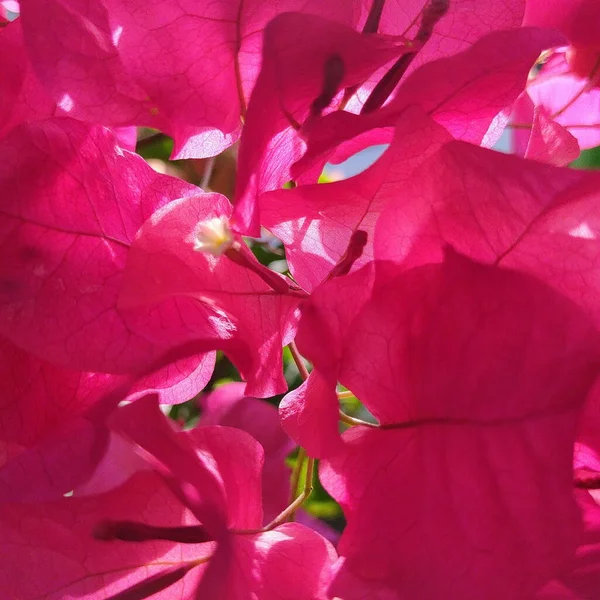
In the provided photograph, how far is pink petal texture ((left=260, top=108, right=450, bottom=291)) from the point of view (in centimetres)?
31

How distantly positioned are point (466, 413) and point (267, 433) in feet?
0.95

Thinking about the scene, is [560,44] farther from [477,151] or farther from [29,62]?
[29,62]

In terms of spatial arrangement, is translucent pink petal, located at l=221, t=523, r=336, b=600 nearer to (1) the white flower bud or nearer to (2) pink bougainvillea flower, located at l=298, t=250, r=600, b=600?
(2) pink bougainvillea flower, located at l=298, t=250, r=600, b=600

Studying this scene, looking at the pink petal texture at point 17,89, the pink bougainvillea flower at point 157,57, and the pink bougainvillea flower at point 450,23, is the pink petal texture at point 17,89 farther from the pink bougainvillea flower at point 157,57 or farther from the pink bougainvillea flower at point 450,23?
the pink bougainvillea flower at point 450,23

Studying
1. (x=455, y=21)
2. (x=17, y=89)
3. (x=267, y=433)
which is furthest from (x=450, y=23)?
(x=267, y=433)

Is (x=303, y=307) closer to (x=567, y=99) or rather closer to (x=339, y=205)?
(x=339, y=205)

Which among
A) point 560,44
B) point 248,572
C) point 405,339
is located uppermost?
point 560,44

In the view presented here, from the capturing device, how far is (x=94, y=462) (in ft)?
1.07

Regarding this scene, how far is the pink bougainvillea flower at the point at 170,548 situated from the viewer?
341 millimetres

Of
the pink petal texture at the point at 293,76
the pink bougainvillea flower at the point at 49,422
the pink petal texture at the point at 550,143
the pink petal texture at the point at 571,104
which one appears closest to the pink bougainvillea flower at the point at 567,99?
the pink petal texture at the point at 571,104

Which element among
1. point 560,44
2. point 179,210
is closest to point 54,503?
point 179,210

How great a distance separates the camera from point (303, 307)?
299 millimetres

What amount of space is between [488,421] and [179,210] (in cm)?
15

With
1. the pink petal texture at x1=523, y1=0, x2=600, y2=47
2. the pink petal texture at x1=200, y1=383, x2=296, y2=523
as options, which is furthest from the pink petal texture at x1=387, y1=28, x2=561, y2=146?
the pink petal texture at x1=200, y1=383, x2=296, y2=523
